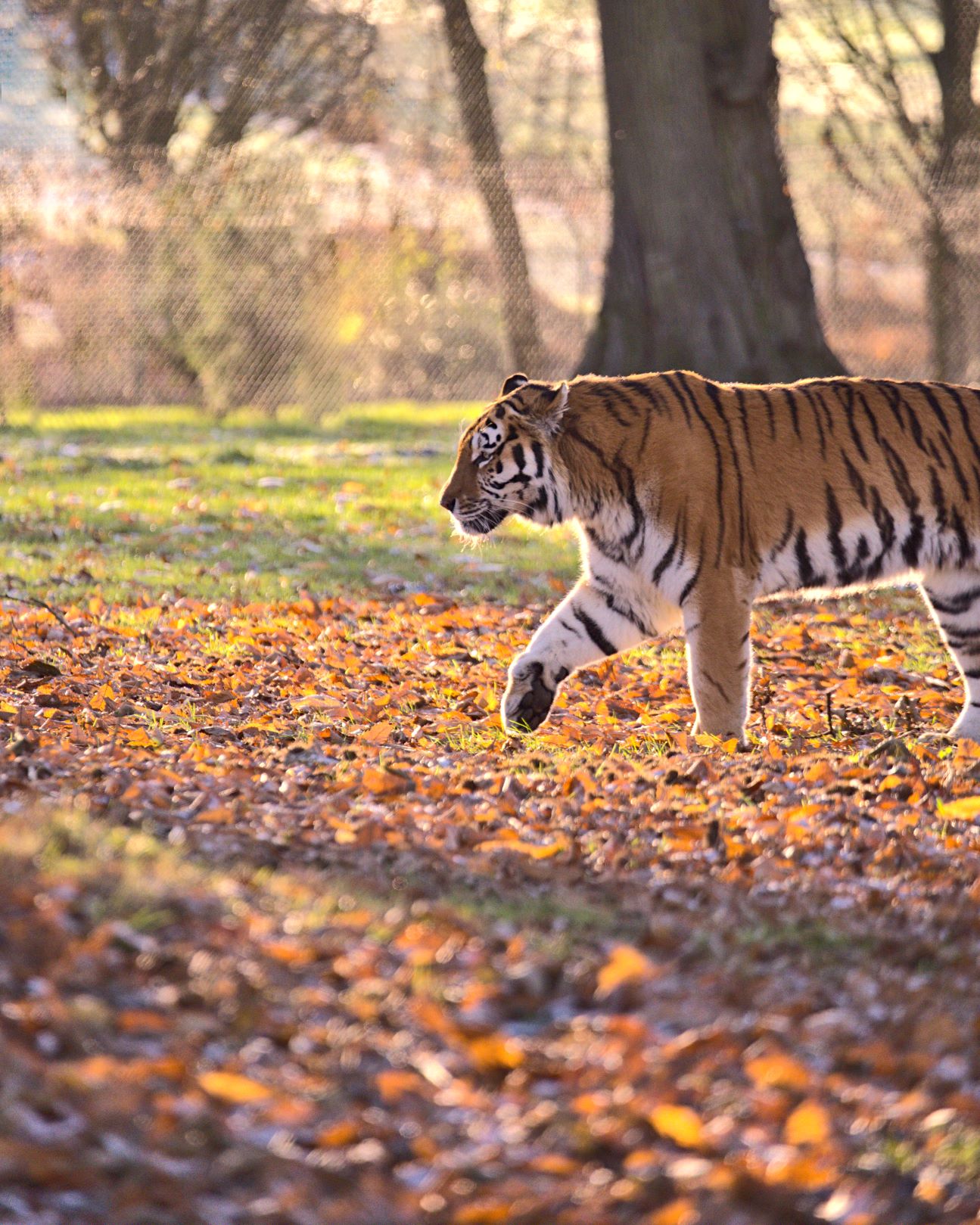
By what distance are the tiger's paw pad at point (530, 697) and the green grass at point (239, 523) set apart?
989 mm

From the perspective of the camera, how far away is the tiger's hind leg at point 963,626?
6.03 metres

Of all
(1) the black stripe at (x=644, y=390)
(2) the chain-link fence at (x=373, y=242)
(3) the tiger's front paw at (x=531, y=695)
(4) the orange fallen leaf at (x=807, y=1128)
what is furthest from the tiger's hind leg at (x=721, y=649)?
(2) the chain-link fence at (x=373, y=242)

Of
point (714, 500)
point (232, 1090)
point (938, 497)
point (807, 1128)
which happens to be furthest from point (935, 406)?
point (232, 1090)

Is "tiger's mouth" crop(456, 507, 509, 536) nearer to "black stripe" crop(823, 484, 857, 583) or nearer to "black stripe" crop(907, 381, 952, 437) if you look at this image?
"black stripe" crop(823, 484, 857, 583)

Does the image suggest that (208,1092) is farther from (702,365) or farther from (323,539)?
(702,365)

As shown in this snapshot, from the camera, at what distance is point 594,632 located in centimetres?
593

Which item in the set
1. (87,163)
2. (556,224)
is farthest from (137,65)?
(556,224)

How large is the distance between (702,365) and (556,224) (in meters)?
4.46

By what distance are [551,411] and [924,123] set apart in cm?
1424

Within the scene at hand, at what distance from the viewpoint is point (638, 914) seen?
3.91 meters

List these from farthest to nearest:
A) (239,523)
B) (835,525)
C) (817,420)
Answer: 1. (239,523)
2. (817,420)
3. (835,525)

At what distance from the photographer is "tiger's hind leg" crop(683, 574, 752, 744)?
18.4 feet

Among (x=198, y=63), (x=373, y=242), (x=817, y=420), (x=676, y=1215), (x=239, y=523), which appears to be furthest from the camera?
(x=198, y=63)

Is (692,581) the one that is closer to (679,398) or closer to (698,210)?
(679,398)
